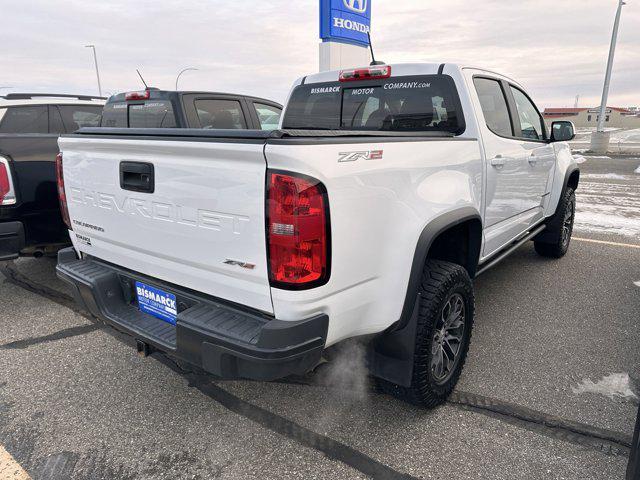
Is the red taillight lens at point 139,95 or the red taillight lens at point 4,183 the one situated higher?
the red taillight lens at point 139,95

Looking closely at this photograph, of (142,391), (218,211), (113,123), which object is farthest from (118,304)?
(113,123)

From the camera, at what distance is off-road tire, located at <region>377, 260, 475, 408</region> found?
2385 millimetres

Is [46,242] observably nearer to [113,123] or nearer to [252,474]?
Answer: [113,123]

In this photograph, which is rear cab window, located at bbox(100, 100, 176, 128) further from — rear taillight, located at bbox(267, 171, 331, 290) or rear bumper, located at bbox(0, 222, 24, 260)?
rear taillight, located at bbox(267, 171, 331, 290)

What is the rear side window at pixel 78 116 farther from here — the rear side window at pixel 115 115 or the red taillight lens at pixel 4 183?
the red taillight lens at pixel 4 183

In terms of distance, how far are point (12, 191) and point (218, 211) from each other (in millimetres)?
2910

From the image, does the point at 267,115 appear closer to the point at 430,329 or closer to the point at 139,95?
the point at 139,95

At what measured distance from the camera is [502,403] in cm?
271

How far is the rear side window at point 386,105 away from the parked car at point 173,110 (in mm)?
1768

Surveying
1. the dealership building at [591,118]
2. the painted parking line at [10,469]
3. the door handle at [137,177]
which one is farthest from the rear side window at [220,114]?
the dealership building at [591,118]

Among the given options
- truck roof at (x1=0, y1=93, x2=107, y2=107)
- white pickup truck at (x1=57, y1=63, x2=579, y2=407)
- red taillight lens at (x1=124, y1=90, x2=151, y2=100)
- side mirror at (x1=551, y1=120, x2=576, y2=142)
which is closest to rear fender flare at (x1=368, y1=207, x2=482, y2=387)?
white pickup truck at (x1=57, y1=63, x2=579, y2=407)

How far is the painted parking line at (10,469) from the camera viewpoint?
219 centimetres

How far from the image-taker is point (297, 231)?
1771 millimetres

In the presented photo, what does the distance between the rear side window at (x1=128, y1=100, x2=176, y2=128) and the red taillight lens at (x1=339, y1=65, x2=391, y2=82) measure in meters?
2.29
